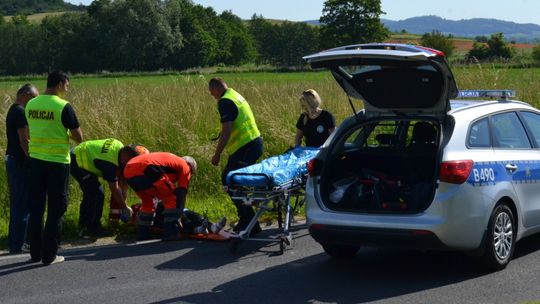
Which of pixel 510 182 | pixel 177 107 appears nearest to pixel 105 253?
pixel 510 182

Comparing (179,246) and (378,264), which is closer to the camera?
(378,264)

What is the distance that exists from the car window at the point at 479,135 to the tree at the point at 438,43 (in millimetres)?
20146

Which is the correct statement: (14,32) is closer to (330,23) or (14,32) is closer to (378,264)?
(330,23)

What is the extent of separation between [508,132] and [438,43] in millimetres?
31433

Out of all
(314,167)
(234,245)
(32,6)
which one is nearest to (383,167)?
(314,167)

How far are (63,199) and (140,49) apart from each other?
63439mm

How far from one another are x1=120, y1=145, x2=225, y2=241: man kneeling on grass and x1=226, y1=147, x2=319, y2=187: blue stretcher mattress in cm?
92

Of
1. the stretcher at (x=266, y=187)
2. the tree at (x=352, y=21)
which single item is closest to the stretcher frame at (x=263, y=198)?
the stretcher at (x=266, y=187)

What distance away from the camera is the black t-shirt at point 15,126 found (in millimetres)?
9203

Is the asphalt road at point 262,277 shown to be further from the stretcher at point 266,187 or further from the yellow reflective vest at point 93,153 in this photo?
the yellow reflective vest at point 93,153

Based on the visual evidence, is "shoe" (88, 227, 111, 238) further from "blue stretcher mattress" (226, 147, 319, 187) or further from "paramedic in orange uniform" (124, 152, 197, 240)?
"blue stretcher mattress" (226, 147, 319, 187)

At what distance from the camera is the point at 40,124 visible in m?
8.52

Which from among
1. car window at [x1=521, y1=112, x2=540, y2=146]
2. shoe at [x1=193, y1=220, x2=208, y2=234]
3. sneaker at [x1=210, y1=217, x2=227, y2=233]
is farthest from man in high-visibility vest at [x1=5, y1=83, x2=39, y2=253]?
car window at [x1=521, y1=112, x2=540, y2=146]

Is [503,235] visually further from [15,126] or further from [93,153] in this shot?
[15,126]
